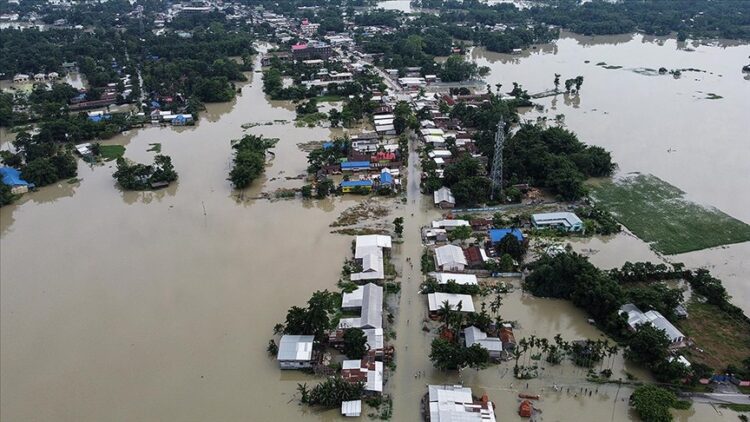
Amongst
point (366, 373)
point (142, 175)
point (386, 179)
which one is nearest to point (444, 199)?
point (386, 179)

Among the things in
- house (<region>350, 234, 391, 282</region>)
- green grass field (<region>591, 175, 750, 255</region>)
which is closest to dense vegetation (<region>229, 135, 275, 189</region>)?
house (<region>350, 234, 391, 282</region>)

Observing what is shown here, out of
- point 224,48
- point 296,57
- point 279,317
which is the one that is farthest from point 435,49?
point 279,317

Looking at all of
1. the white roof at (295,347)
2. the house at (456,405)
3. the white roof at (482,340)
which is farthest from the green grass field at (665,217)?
the white roof at (295,347)

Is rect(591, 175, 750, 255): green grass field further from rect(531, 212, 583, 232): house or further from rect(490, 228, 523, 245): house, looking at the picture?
rect(490, 228, 523, 245): house

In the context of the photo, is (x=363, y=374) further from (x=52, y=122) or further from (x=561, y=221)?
(x=52, y=122)

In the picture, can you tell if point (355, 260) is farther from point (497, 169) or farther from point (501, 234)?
point (497, 169)
